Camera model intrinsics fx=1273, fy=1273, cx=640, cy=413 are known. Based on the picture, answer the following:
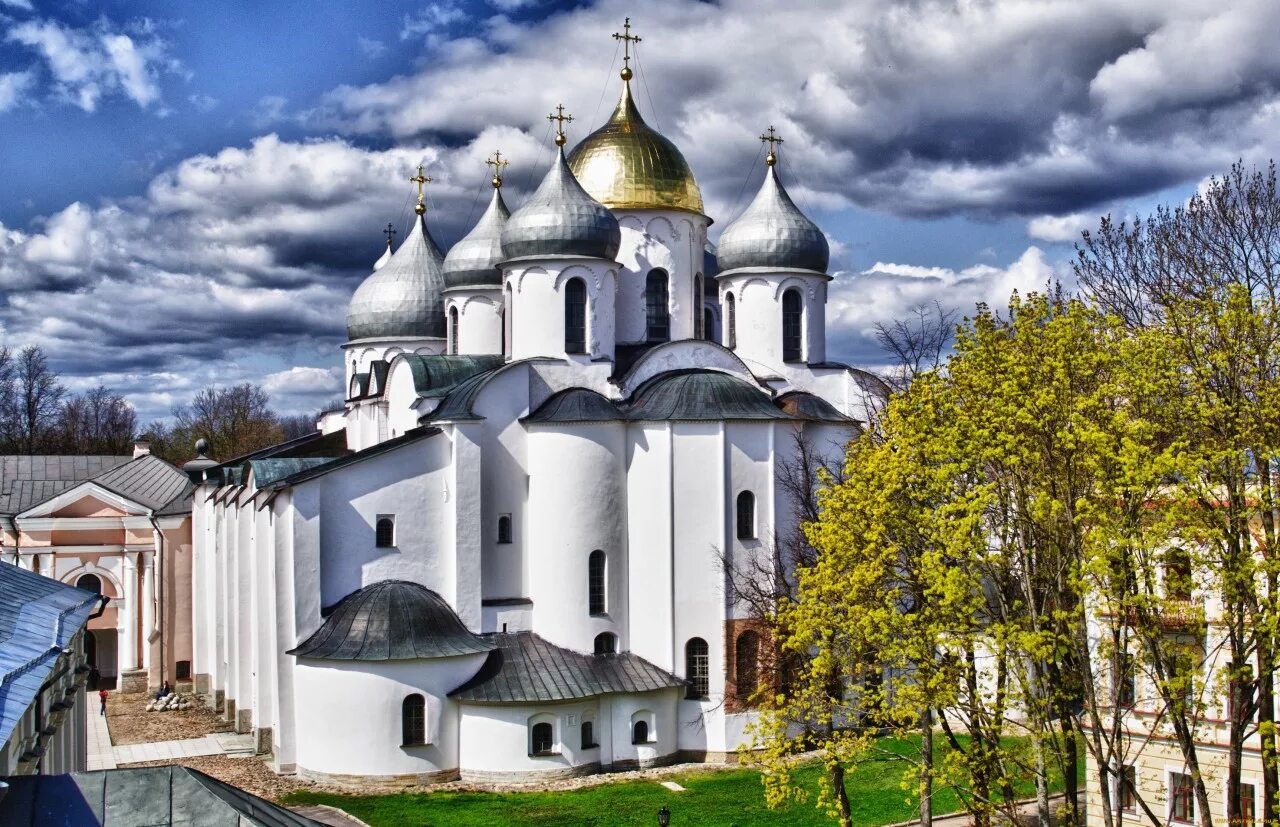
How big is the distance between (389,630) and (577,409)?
5.66 m

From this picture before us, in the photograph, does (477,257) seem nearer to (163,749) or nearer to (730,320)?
(730,320)

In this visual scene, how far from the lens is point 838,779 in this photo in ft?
55.8

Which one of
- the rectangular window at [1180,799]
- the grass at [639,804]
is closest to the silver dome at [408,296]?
the grass at [639,804]

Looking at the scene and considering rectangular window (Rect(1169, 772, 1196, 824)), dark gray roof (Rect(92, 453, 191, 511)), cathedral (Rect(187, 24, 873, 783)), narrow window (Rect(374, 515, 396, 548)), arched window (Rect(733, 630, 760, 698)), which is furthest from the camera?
dark gray roof (Rect(92, 453, 191, 511))

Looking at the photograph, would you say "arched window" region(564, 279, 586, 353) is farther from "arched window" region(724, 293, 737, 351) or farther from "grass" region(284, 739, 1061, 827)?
"grass" region(284, 739, 1061, 827)

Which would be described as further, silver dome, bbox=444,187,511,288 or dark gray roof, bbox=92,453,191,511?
dark gray roof, bbox=92,453,191,511

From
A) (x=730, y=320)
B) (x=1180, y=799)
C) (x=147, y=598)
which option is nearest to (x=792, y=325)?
(x=730, y=320)

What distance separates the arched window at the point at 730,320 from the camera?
30484 millimetres

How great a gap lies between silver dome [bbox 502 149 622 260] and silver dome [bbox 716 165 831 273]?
136 inches

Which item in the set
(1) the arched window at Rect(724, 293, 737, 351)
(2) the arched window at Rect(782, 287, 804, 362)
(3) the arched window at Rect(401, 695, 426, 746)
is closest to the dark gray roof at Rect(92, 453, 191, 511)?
(3) the arched window at Rect(401, 695, 426, 746)

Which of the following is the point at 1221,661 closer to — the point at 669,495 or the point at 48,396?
the point at 669,495

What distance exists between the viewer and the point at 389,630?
23609 mm

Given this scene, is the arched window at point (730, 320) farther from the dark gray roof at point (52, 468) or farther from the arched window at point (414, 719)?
the dark gray roof at point (52, 468)

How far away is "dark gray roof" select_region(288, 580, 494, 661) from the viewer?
2331 cm
